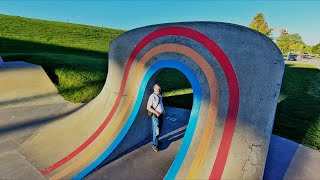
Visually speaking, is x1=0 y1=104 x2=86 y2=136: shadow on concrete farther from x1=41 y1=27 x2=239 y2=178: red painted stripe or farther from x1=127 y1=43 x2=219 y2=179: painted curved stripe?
x1=127 y1=43 x2=219 y2=179: painted curved stripe

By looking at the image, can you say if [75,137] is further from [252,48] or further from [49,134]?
[252,48]

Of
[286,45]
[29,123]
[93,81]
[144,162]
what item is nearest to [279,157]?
[144,162]

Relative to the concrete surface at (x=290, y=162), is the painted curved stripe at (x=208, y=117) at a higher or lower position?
higher

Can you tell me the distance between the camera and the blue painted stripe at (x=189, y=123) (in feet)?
17.5

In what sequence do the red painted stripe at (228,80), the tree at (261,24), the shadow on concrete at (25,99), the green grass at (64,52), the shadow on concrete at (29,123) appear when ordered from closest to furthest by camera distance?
the red painted stripe at (228,80) < the shadow on concrete at (29,123) < the shadow on concrete at (25,99) < the green grass at (64,52) < the tree at (261,24)

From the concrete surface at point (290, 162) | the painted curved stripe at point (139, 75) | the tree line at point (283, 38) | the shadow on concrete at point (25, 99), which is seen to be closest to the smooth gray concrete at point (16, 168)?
the painted curved stripe at point (139, 75)

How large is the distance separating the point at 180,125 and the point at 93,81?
7.78 m

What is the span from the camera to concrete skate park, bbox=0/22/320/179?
473 centimetres

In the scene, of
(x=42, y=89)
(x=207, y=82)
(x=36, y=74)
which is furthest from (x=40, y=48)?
(x=207, y=82)

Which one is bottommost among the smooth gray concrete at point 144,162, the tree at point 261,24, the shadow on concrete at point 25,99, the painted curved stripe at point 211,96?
the smooth gray concrete at point 144,162

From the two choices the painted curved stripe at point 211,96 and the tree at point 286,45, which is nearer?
the painted curved stripe at point 211,96

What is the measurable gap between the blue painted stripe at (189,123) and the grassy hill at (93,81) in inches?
166

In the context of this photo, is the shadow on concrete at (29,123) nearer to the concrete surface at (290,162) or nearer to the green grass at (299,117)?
the concrete surface at (290,162)

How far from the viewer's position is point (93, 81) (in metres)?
14.2
